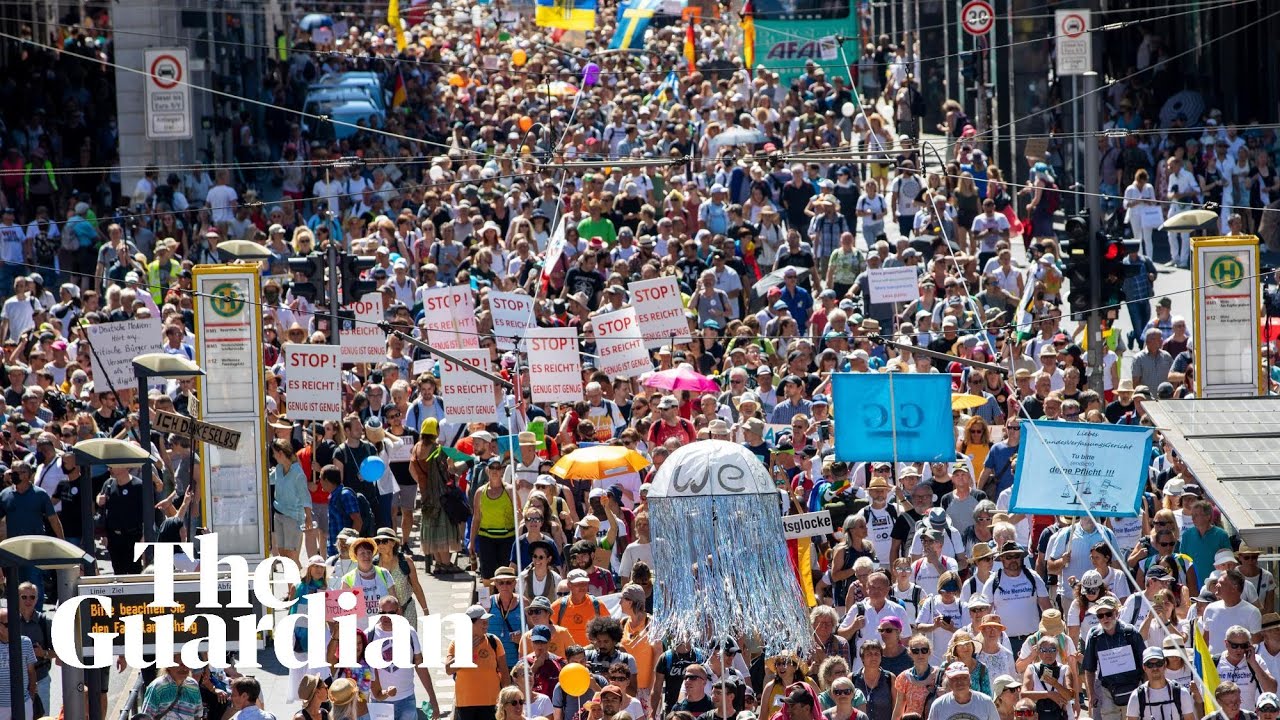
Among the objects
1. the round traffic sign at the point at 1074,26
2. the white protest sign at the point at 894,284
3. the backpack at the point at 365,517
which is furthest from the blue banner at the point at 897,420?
the round traffic sign at the point at 1074,26

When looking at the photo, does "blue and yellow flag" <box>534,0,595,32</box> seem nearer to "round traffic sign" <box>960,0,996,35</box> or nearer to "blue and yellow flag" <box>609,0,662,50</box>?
"blue and yellow flag" <box>609,0,662,50</box>

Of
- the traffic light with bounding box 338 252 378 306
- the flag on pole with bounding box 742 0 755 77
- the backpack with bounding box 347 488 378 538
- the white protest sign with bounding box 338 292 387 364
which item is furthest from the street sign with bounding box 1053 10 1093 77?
the backpack with bounding box 347 488 378 538

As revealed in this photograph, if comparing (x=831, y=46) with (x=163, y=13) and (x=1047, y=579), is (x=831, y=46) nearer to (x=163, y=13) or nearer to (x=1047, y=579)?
(x=163, y=13)

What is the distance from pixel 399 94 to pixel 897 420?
30.0 metres

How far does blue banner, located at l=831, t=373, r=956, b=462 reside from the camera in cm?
1848

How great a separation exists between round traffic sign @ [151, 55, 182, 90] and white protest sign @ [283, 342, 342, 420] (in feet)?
42.3

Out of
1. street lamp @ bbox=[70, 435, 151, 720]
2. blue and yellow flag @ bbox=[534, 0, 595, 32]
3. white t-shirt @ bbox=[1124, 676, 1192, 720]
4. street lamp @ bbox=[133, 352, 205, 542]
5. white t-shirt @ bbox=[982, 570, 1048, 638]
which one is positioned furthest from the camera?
blue and yellow flag @ bbox=[534, 0, 595, 32]

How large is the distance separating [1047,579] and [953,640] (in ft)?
8.58

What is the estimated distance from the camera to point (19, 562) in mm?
14398

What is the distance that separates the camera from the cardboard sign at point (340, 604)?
54.0 feet

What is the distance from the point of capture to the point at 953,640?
14711mm

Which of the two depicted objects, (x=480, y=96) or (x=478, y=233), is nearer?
(x=478, y=233)

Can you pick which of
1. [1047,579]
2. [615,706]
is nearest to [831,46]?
[1047,579]

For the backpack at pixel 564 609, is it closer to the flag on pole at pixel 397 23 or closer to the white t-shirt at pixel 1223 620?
the white t-shirt at pixel 1223 620
